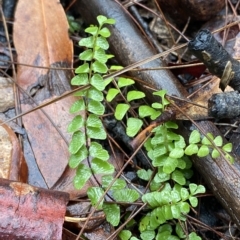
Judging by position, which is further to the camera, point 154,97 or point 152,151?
point 154,97

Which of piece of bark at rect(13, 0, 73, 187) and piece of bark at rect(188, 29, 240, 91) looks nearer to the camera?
piece of bark at rect(188, 29, 240, 91)

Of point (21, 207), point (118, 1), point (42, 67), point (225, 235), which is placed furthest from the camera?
point (118, 1)

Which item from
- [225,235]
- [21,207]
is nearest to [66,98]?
[21,207]

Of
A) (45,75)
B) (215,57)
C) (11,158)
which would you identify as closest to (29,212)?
(11,158)

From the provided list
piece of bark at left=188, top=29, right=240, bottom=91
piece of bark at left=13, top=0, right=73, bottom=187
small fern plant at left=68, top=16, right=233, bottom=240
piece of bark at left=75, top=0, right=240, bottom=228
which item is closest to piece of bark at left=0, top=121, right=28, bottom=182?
piece of bark at left=13, top=0, right=73, bottom=187

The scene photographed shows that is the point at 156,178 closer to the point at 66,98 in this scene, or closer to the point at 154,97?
the point at 154,97

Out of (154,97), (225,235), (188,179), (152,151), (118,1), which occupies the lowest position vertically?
(225,235)

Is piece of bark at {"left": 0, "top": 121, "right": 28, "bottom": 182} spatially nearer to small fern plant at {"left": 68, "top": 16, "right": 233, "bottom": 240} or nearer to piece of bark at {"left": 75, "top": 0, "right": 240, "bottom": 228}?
small fern plant at {"left": 68, "top": 16, "right": 233, "bottom": 240}
